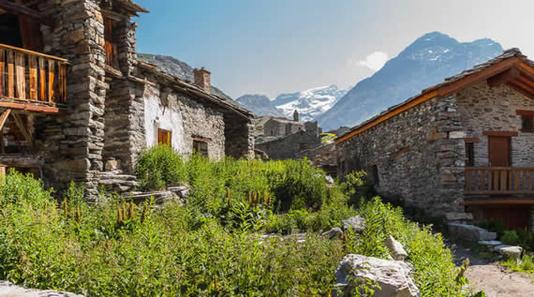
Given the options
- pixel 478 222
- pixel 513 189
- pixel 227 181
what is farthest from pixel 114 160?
pixel 513 189

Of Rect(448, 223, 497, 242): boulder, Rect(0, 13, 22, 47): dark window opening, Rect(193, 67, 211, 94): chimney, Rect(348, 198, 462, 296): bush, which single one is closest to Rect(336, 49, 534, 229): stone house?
Rect(448, 223, 497, 242): boulder

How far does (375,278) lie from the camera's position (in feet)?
13.1

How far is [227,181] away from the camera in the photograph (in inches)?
381

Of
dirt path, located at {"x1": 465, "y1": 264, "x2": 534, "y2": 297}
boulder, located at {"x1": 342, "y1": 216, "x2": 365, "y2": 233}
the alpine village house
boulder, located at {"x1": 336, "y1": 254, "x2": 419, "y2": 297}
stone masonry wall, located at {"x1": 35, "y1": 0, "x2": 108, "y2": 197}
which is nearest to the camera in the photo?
boulder, located at {"x1": 336, "y1": 254, "x2": 419, "y2": 297}

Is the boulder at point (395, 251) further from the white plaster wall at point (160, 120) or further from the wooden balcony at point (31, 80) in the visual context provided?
the white plaster wall at point (160, 120)

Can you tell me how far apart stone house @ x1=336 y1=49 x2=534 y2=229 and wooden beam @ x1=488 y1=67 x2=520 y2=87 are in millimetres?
29

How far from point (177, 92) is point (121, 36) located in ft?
8.93

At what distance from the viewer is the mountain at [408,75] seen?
154 m

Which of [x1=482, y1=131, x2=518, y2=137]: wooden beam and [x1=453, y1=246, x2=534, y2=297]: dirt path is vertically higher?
[x1=482, y1=131, x2=518, y2=137]: wooden beam

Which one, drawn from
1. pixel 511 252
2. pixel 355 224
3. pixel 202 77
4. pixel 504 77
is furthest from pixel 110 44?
pixel 504 77

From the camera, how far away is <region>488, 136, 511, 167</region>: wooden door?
12.6 m

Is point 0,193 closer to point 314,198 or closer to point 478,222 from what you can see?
point 314,198

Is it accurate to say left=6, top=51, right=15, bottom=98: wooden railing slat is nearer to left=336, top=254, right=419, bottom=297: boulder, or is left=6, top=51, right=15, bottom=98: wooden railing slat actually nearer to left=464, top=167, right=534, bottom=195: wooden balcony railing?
left=336, top=254, right=419, bottom=297: boulder

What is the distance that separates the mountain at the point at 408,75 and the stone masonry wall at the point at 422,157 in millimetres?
135913
